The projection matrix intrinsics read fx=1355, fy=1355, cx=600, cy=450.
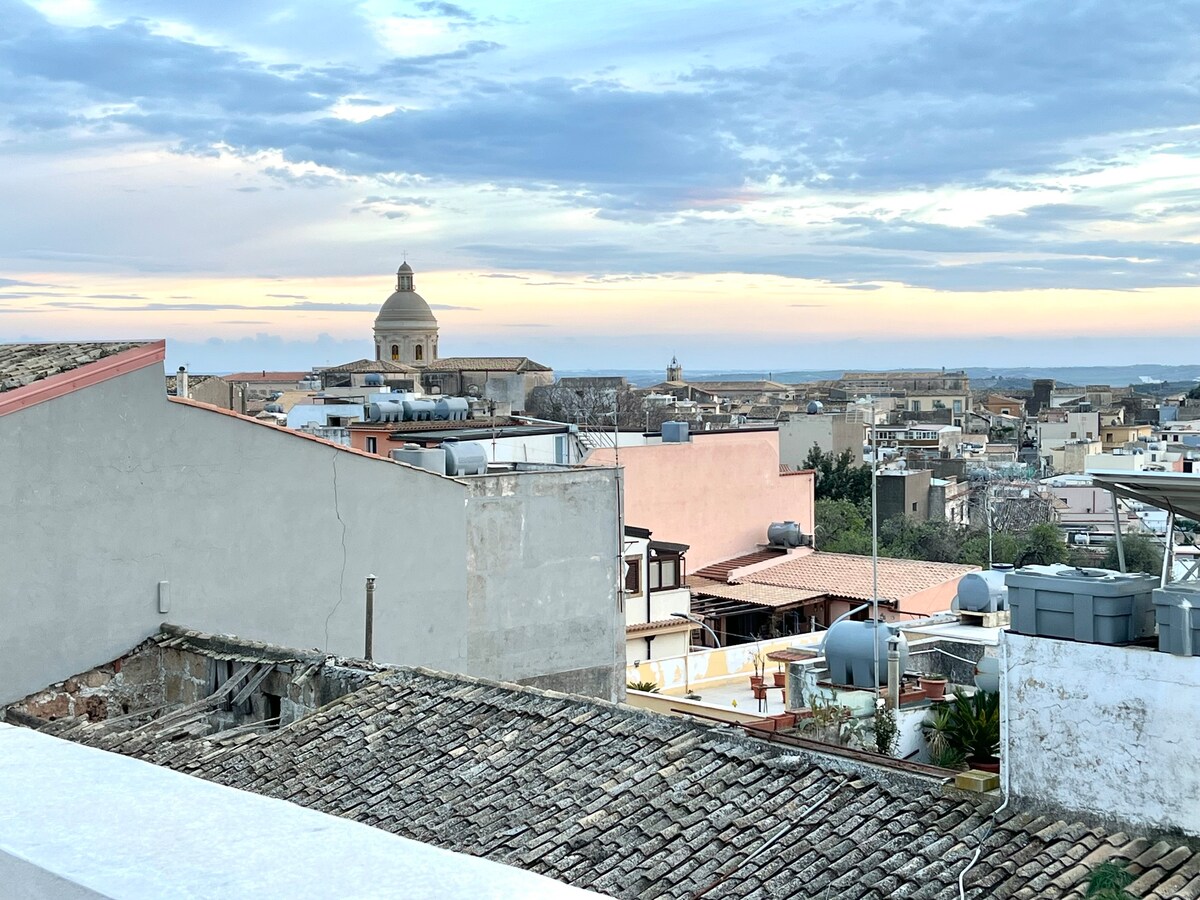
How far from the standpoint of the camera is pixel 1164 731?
6.39 metres

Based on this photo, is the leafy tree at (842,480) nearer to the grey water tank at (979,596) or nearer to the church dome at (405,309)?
the grey water tank at (979,596)

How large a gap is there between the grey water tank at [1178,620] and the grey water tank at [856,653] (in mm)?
8217

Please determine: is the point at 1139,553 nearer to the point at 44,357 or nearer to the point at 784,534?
the point at 784,534

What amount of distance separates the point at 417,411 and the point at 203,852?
36505mm

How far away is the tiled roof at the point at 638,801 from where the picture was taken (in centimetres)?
646

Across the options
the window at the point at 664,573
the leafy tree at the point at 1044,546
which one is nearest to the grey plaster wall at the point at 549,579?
the window at the point at 664,573

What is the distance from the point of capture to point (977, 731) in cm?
1014

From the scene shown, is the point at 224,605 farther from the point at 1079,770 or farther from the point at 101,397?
the point at 1079,770

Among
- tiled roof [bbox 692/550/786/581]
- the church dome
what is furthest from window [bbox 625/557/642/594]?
the church dome

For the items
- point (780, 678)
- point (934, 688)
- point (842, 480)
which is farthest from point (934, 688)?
point (842, 480)

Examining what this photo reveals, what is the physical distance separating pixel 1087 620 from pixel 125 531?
28.4 ft

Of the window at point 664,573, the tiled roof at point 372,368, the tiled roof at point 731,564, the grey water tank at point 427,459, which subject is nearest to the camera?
the grey water tank at point 427,459

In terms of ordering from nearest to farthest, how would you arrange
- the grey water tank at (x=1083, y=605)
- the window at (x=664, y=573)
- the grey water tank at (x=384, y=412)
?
the grey water tank at (x=1083, y=605)
the window at (x=664, y=573)
the grey water tank at (x=384, y=412)

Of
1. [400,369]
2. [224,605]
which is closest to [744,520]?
[224,605]
